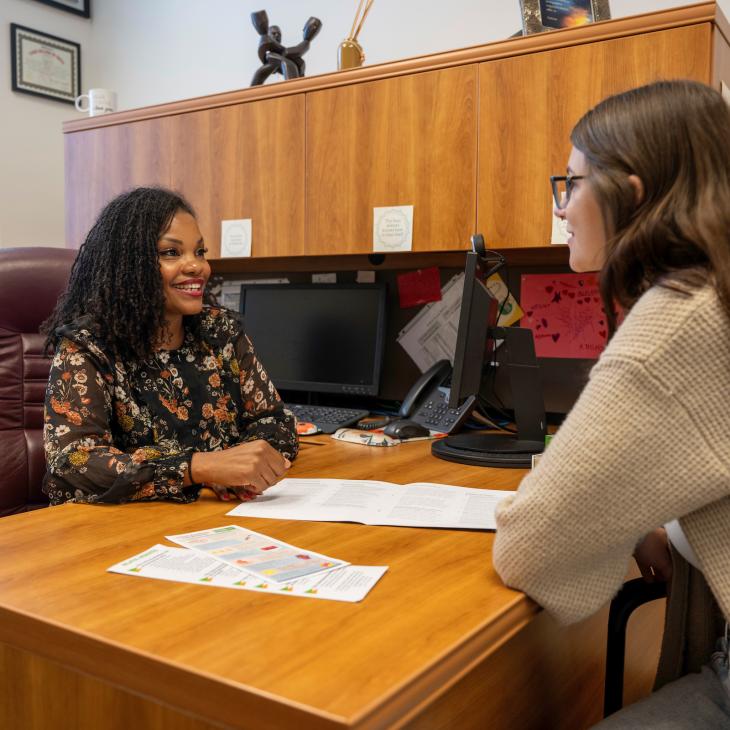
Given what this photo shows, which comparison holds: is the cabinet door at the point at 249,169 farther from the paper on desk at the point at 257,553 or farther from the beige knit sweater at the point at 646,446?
the beige knit sweater at the point at 646,446

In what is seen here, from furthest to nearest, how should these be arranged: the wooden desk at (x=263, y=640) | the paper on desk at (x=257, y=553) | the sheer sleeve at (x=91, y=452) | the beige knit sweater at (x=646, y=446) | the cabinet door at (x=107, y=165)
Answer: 1. the cabinet door at (x=107, y=165)
2. the sheer sleeve at (x=91, y=452)
3. the paper on desk at (x=257, y=553)
4. the beige knit sweater at (x=646, y=446)
5. the wooden desk at (x=263, y=640)

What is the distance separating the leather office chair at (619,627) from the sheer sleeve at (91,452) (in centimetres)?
65

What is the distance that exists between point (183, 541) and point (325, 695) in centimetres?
44

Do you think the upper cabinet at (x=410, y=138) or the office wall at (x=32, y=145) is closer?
the upper cabinet at (x=410, y=138)

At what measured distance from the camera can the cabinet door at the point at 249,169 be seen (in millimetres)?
1960

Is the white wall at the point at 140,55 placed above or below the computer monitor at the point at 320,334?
above

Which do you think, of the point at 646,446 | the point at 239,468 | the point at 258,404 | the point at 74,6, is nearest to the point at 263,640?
the point at 646,446

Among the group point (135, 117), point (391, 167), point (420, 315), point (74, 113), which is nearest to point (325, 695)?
point (391, 167)

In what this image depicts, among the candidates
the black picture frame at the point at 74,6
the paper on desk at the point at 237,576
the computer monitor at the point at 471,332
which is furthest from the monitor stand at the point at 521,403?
the black picture frame at the point at 74,6

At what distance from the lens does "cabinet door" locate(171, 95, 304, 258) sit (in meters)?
1.96

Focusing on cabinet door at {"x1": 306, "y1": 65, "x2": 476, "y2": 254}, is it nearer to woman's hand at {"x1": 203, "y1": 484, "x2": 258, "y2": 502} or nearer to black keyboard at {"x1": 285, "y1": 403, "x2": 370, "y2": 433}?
black keyboard at {"x1": 285, "y1": 403, "x2": 370, "y2": 433}

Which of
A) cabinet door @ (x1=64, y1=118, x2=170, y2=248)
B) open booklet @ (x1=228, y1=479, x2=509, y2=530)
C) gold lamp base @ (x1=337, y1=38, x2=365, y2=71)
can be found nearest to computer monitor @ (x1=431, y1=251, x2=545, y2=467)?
open booklet @ (x1=228, y1=479, x2=509, y2=530)

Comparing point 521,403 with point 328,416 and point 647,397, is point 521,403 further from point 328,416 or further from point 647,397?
point 647,397

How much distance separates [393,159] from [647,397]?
1.23 meters
